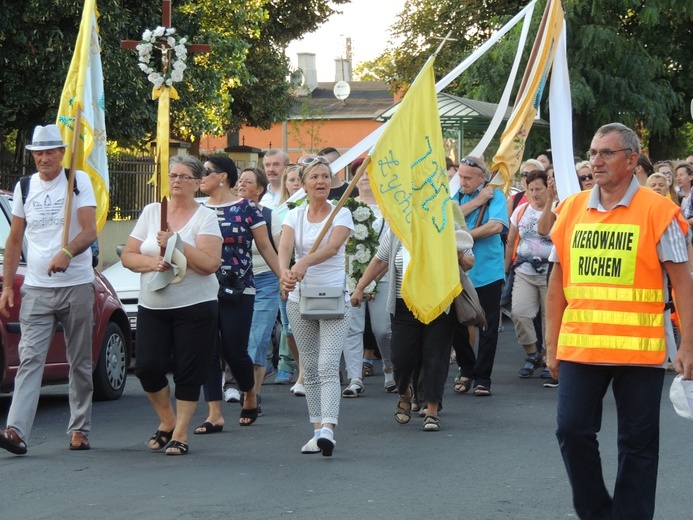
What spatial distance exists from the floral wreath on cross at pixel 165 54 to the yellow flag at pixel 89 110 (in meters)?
0.82

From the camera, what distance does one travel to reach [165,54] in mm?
8719

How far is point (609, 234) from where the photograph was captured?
18.2ft

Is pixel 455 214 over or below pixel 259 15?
below

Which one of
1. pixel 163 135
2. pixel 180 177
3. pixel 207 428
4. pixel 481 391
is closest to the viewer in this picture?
pixel 180 177

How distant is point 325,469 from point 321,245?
178 cm

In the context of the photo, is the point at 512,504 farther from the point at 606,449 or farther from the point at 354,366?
the point at 354,366

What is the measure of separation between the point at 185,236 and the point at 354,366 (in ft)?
11.6

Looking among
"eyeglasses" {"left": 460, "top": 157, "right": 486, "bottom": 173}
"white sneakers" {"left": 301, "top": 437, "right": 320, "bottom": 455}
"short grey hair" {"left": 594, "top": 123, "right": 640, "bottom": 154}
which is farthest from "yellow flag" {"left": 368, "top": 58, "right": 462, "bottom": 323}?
"short grey hair" {"left": 594, "top": 123, "right": 640, "bottom": 154}

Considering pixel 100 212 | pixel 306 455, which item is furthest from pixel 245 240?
pixel 306 455

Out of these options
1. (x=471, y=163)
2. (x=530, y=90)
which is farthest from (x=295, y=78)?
(x=471, y=163)

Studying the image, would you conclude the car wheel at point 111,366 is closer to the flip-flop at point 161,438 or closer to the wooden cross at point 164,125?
the flip-flop at point 161,438

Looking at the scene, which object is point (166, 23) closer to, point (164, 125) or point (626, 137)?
point (164, 125)

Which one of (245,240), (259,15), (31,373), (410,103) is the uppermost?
(259,15)

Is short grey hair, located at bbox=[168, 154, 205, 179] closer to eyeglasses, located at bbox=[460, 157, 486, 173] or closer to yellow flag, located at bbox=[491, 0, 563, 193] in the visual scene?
eyeglasses, located at bbox=[460, 157, 486, 173]
